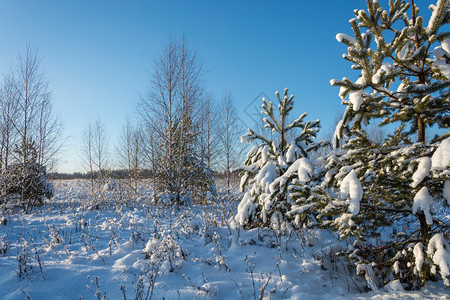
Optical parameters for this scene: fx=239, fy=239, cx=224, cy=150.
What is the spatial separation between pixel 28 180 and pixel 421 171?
12.1 m

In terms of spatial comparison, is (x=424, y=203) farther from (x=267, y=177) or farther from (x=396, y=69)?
(x=267, y=177)

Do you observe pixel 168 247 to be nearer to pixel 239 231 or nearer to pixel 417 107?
pixel 239 231

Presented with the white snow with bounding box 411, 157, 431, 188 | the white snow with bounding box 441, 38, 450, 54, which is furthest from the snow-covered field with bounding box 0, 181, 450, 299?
the white snow with bounding box 441, 38, 450, 54

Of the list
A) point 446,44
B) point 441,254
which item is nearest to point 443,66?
point 446,44

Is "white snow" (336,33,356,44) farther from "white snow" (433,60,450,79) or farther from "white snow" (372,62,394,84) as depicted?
"white snow" (433,60,450,79)

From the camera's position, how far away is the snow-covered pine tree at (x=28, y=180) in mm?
8938

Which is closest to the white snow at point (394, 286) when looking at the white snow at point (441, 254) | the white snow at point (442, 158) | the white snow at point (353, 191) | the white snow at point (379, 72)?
the white snow at point (441, 254)

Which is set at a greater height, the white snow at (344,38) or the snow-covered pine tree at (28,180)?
the white snow at (344,38)

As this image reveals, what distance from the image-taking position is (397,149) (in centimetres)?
261

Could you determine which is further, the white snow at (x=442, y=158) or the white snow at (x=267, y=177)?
the white snow at (x=267, y=177)

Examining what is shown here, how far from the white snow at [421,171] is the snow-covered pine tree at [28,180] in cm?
1096

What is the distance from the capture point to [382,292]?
96.0 inches

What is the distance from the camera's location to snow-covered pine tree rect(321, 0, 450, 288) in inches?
83.0

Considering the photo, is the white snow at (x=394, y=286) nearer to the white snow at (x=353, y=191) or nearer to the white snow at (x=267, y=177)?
the white snow at (x=353, y=191)
